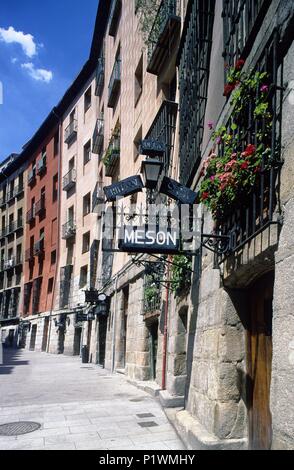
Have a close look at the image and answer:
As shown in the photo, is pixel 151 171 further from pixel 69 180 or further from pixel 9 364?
pixel 69 180

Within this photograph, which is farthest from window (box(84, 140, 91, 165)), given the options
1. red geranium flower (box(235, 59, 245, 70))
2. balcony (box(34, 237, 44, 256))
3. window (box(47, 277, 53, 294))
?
red geranium flower (box(235, 59, 245, 70))

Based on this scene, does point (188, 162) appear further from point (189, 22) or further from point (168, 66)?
point (168, 66)

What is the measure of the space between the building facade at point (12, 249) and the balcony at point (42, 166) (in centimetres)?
451

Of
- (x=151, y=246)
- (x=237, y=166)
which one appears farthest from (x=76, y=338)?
(x=237, y=166)

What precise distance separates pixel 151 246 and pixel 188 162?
2827 mm

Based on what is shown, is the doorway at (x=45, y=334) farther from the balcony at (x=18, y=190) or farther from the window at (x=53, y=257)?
the balcony at (x=18, y=190)

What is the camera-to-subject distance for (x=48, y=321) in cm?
2817

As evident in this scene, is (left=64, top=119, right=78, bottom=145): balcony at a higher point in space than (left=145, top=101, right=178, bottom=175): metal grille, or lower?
higher

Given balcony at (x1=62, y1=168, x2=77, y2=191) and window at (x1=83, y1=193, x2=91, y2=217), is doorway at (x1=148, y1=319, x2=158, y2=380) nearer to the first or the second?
window at (x1=83, y1=193, x2=91, y2=217)

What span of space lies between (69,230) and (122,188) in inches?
802

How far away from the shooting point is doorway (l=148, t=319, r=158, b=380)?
35.7 ft

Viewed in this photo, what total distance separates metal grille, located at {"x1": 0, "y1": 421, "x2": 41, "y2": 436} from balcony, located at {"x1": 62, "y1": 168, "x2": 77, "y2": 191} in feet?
67.9

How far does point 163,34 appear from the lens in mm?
10156

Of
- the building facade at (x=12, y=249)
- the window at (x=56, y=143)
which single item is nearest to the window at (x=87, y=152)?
the window at (x=56, y=143)
